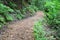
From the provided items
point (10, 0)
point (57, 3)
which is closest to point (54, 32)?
point (57, 3)

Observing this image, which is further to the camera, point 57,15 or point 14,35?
point 57,15

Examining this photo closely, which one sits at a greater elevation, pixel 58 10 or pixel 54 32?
pixel 58 10

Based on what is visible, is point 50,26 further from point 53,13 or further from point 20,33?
point 20,33

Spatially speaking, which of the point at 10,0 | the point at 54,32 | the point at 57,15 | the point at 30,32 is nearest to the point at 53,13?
the point at 57,15

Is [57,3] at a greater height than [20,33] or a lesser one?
greater

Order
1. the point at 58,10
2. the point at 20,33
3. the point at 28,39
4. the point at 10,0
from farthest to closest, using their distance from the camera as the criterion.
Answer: the point at 10,0
the point at 58,10
the point at 20,33
the point at 28,39

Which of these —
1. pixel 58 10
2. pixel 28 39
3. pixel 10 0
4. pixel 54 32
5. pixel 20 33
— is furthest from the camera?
pixel 10 0

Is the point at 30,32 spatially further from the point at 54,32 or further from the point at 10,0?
the point at 10,0

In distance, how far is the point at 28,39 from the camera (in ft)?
27.4

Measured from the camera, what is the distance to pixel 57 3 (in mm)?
11547

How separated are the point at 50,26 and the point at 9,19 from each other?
3251 millimetres

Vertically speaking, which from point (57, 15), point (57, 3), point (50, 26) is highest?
point (57, 3)

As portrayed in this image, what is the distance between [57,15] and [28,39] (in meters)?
4.07

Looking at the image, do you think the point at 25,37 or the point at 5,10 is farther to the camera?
the point at 5,10
